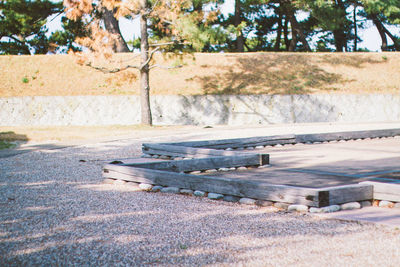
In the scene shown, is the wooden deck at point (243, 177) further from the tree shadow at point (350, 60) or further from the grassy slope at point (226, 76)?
the tree shadow at point (350, 60)

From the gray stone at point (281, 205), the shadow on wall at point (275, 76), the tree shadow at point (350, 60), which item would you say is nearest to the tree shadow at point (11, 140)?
the gray stone at point (281, 205)

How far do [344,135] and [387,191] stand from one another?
28.2 ft

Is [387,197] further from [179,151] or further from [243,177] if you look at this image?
[179,151]

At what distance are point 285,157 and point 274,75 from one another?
18.0 metres

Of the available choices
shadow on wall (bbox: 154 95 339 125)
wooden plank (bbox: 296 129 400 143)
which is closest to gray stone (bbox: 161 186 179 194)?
wooden plank (bbox: 296 129 400 143)

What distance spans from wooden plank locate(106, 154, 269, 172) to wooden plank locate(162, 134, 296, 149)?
2.66 meters

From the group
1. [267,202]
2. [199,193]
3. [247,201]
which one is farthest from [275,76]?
[267,202]

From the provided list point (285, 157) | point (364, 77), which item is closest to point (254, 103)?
point (364, 77)

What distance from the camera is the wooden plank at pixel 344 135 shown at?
42.1 feet

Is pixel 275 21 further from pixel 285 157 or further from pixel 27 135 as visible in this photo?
pixel 285 157

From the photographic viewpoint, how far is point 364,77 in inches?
1096

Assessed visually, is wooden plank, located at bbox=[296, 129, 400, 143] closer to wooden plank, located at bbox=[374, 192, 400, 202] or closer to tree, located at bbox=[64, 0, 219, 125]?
wooden plank, located at bbox=[374, 192, 400, 202]

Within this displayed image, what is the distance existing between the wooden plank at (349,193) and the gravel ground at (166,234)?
432 mm

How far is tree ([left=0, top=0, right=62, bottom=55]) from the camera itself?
26766 mm
